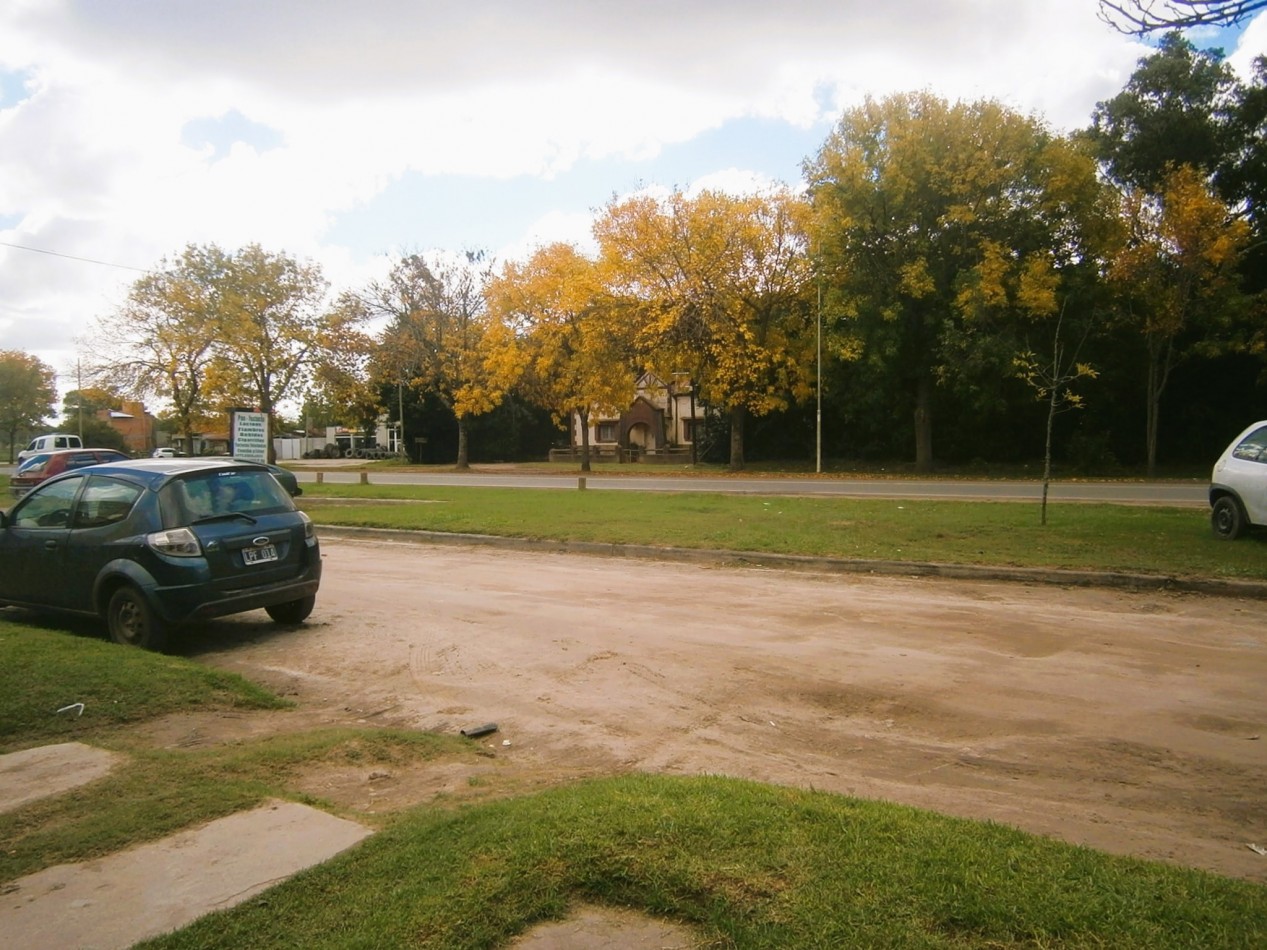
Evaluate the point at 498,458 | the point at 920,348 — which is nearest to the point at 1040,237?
the point at 920,348

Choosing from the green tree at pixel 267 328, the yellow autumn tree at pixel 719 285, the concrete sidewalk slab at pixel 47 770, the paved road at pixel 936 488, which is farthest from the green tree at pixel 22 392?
the concrete sidewalk slab at pixel 47 770

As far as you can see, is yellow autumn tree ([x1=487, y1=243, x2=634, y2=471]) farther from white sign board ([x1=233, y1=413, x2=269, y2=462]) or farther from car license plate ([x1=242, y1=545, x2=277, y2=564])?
car license plate ([x1=242, y1=545, x2=277, y2=564])

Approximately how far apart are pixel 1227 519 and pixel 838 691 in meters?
10.0

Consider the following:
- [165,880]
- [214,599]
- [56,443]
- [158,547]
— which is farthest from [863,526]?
[56,443]

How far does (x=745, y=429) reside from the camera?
48000 millimetres

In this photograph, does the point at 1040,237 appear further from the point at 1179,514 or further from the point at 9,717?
the point at 9,717

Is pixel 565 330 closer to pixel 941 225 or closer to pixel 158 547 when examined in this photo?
pixel 941 225

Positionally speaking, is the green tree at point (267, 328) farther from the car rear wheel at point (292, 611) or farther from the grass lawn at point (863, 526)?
the car rear wheel at point (292, 611)

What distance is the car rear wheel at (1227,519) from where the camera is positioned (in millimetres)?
13383

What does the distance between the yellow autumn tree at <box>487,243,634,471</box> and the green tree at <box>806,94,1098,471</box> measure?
9132 mm

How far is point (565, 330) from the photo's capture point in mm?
40219

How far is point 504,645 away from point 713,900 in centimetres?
531

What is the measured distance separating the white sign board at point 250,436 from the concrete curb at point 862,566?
386 inches

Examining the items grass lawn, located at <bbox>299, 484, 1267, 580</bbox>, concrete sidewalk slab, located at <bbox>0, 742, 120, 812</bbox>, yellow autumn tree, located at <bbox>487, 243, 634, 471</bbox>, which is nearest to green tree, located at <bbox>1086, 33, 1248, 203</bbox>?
yellow autumn tree, located at <bbox>487, 243, 634, 471</bbox>
